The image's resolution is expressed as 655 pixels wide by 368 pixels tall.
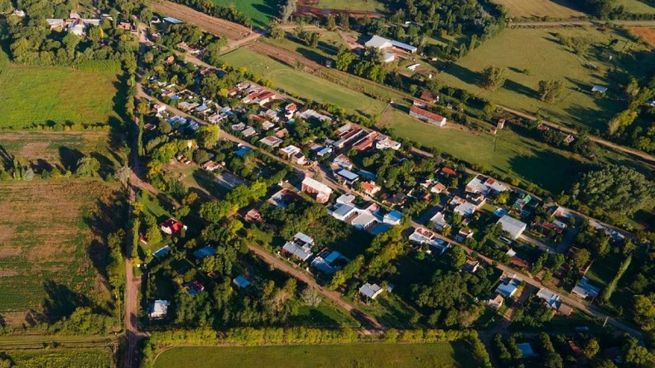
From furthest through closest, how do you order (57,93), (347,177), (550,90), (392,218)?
(550,90)
(57,93)
(347,177)
(392,218)

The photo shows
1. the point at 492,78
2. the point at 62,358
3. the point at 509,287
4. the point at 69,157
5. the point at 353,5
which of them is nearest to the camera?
the point at 62,358

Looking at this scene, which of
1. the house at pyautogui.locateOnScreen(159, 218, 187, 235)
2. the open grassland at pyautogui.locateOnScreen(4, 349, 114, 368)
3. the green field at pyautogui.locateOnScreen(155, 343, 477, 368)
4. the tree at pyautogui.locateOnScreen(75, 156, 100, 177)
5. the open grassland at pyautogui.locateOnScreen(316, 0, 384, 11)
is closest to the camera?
the open grassland at pyautogui.locateOnScreen(4, 349, 114, 368)

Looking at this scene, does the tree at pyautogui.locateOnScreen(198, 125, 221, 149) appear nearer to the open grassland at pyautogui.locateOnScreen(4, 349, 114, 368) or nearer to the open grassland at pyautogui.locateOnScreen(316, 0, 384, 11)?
the open grassland at pyautogui.locateOnScreen(4, 349, 114, 368)

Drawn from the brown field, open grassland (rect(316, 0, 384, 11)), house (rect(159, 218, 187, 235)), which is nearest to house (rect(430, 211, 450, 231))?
house (rect(159, 218, 187, 235))

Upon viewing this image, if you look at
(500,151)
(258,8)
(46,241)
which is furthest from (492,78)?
(46,241)

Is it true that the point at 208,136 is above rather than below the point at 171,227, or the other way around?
above

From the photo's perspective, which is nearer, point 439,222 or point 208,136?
point 439,222

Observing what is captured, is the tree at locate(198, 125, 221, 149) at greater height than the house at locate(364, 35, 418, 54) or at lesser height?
lesser

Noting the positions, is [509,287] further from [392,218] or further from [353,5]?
[353,5]
